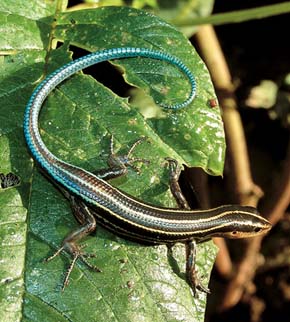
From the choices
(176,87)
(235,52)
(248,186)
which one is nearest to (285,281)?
(248,186)

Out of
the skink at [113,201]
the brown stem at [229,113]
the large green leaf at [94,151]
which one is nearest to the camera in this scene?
the large green leaf at [94,151]

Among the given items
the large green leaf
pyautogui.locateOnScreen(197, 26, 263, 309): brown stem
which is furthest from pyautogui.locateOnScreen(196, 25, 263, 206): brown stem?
the large green leaf

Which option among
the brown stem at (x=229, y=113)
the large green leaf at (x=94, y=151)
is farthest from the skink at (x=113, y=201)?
the brown stem at (x=229, y=113)

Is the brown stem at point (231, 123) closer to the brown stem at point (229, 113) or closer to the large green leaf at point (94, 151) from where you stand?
the brown stem at point (229, 113)

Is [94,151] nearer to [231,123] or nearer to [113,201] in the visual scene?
[113,201]

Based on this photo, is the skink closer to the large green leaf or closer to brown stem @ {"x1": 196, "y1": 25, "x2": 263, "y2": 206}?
→ the large green leaf
